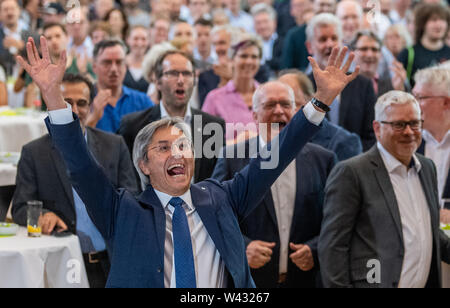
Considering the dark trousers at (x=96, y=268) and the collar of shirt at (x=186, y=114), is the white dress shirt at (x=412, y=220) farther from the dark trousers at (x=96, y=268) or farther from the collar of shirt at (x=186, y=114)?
the dark trousers at (x=96, y=268)

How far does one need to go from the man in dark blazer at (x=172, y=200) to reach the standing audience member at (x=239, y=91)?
2.35m

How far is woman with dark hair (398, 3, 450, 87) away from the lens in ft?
22.4

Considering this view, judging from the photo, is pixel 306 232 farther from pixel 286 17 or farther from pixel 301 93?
pixel 286 17

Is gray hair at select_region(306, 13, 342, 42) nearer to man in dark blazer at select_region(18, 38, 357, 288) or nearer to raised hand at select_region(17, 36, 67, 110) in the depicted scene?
man in dark blazer at select_region(18, 38, 357, 288)

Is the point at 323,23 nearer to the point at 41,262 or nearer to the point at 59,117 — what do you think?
the point at 41,262

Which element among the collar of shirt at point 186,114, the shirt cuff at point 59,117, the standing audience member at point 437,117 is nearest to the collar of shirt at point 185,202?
the shirt cuff at point 59,117

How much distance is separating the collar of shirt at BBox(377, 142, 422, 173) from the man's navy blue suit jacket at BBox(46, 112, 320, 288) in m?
1.07

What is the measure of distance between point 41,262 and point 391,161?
176 cm

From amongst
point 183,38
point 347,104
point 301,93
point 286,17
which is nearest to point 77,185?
point 301,93

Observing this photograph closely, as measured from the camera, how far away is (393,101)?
12.1 feet

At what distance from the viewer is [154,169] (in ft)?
9.33

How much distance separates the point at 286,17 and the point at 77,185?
7.95m

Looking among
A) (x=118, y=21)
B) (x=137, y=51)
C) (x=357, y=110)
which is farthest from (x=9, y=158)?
(x=118, y=21)

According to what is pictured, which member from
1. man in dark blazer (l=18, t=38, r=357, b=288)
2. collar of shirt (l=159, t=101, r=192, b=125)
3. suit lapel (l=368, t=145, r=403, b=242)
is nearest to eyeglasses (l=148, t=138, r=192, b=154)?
man in dark blazer (l=18, t=38, r=357, b=288)
